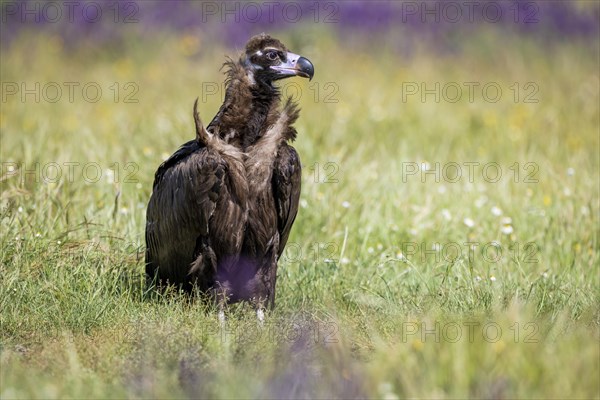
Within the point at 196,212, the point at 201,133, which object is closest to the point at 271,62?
the point at 201,133

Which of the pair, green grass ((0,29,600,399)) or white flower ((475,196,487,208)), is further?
white flower ((475,196,487,208))

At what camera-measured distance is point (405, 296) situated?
5539 millimetres

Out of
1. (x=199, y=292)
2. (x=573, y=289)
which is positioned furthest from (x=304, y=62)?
(x=573, y=289)

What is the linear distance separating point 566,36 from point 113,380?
11552 mm

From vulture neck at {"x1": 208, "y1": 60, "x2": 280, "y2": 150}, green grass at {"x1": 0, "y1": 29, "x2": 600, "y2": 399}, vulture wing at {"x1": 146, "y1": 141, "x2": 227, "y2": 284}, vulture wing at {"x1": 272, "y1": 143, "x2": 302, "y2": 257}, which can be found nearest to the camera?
green grass at {"x1": 0, "y1": 29, "x2": 600, "y2": 399}

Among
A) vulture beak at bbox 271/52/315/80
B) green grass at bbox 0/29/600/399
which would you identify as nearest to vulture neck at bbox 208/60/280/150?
vulture beak at bbox 271/52/315/80

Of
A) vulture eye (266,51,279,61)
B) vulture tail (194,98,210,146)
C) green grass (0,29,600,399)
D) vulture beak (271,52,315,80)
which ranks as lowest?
green grass (0,29,600,399)

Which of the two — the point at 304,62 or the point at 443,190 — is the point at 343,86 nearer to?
the point at 443,190

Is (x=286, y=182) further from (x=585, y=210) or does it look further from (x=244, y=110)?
(x=585, y=210)

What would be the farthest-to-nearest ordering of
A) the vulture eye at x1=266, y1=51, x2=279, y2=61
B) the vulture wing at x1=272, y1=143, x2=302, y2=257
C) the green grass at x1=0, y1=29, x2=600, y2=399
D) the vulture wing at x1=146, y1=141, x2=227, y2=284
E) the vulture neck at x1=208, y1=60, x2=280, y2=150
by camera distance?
the vulture eye at x1=266, y1=51, x2=279, y2=61, the vulture neck at x1=208, y1=60, x2=280, y2=150, the vulture wing at x1=272, y1=143, x2=302, y2=257, the vulture wing at x1=146, y1=141, x2=227, y2=284, the green grass at x1=0, y1=29, x2=600, y2=399

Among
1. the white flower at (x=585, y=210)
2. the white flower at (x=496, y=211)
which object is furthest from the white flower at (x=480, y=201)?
the white flower at (x=585, y=210)

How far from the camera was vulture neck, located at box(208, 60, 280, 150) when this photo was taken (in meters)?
5.27

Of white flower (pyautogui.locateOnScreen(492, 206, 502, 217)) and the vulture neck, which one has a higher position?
the vulture neck

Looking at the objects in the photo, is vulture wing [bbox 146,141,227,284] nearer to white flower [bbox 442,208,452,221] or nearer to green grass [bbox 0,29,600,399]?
green grass [bbox 0,29,600,399]
